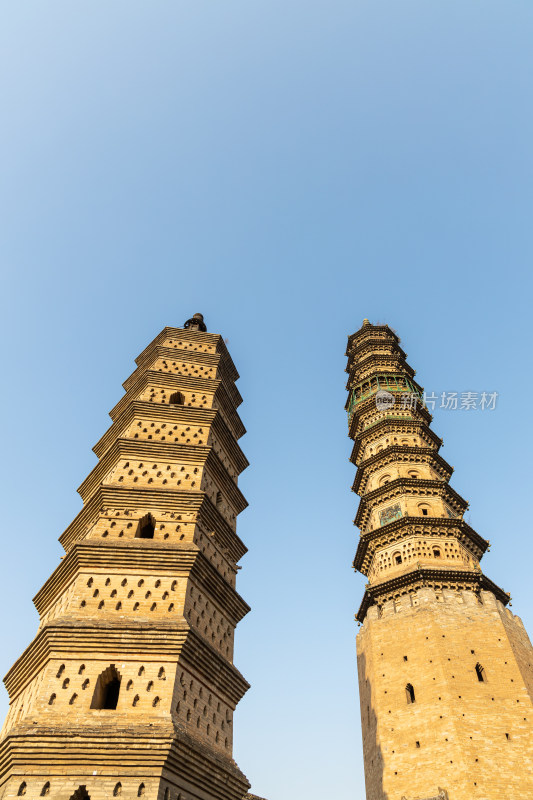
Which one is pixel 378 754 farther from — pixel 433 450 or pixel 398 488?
pixel 433 450

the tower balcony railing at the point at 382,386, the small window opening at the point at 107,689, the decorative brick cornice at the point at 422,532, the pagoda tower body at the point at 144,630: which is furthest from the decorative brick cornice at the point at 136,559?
the tower balcony railing at the point at 382,386

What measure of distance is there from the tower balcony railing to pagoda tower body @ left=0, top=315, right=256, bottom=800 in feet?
73.0

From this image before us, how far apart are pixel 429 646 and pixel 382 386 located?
20193 mm

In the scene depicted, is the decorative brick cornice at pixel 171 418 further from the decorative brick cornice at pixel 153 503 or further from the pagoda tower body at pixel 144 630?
the decorative brick cornice at pixel 153 503

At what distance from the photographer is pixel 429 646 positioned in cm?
2688

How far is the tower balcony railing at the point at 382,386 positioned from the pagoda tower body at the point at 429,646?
169 inches

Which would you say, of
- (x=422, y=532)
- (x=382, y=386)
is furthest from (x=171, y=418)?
(x=382, y=386)

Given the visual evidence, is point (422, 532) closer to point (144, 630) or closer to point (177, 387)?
point (177, 387)

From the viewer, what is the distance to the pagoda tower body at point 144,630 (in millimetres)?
12094

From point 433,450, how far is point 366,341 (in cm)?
1331

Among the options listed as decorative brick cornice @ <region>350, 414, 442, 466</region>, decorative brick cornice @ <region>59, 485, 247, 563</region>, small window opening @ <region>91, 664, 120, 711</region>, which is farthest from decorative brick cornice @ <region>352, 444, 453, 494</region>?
small window opening @ <region>91, 664, 120, 711</region>

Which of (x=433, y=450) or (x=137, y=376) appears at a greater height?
(x=433, y=450)

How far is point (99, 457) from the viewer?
2256 cm

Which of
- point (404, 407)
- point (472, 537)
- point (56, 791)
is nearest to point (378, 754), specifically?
point (472, 537)
